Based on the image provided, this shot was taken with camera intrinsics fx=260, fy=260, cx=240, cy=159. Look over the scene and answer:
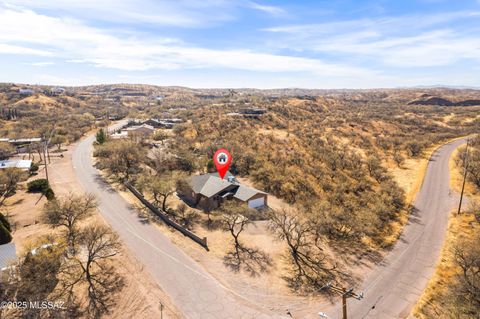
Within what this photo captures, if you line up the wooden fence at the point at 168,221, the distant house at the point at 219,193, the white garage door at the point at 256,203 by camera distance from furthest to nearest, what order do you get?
the distant house at the point at 219,193 → the white garage door at the point at 256,203 → the wooden fence at the point at 168,221

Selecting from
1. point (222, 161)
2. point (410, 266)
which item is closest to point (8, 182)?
point (222, 161)

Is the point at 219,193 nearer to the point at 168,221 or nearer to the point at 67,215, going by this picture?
the point at 168,221

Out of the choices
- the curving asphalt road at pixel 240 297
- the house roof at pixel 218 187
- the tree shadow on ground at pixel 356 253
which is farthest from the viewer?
the house roof at pixel 218 187

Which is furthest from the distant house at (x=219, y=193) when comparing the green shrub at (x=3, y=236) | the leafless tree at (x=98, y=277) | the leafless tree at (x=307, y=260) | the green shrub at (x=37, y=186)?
the green shrub at (x=37, y=186)

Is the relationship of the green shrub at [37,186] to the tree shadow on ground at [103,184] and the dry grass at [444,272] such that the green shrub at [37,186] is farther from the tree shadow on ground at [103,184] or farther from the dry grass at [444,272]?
the dry grass at [444,272]

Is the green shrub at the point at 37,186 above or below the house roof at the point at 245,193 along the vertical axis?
below

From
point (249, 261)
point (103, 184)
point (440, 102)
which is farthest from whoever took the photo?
point (440, 102)

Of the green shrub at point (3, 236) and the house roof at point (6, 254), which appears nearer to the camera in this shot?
the house roof at point (6, 254)

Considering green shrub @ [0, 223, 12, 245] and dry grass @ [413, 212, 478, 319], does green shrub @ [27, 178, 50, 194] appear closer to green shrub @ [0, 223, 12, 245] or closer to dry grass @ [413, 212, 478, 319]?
green shrub @ [0, 223, 12, 245]
